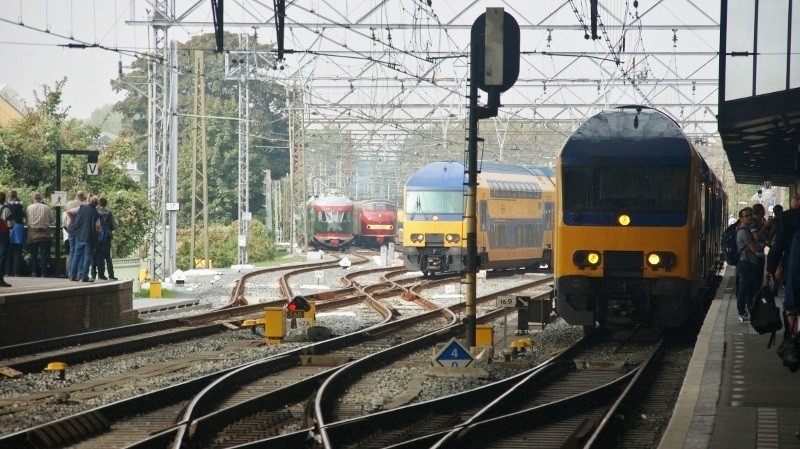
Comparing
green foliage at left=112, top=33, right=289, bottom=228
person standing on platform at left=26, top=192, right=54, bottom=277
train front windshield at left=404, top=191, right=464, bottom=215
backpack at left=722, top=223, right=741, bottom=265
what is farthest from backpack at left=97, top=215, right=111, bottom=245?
green foliage at left=112, top=33, right=289, bottom=228

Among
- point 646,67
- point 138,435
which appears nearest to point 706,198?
point 138,435

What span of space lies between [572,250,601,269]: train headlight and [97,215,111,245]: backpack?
9171 millimetres

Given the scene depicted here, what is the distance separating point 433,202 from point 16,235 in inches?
543

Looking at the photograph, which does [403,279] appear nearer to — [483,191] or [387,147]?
[483,191]

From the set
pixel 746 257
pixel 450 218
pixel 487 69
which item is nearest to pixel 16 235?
pixel 487 69

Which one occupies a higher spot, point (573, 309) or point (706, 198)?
point (706, 198)

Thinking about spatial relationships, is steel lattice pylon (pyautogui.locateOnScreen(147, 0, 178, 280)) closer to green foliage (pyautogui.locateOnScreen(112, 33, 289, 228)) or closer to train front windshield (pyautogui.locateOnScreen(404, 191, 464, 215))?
train front windshield (pyautogui.locateOnScreen(404, 191, 464, 215))

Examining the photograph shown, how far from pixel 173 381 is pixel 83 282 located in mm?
8052

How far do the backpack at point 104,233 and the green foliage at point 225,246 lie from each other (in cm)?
2204

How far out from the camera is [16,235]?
69.1 ft

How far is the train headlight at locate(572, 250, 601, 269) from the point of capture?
15680 millimetres

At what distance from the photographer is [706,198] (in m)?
18.1

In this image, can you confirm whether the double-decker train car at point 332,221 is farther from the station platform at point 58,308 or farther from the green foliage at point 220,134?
the station platform at point 58,308

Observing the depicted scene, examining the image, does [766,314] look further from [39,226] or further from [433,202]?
[433,202]
